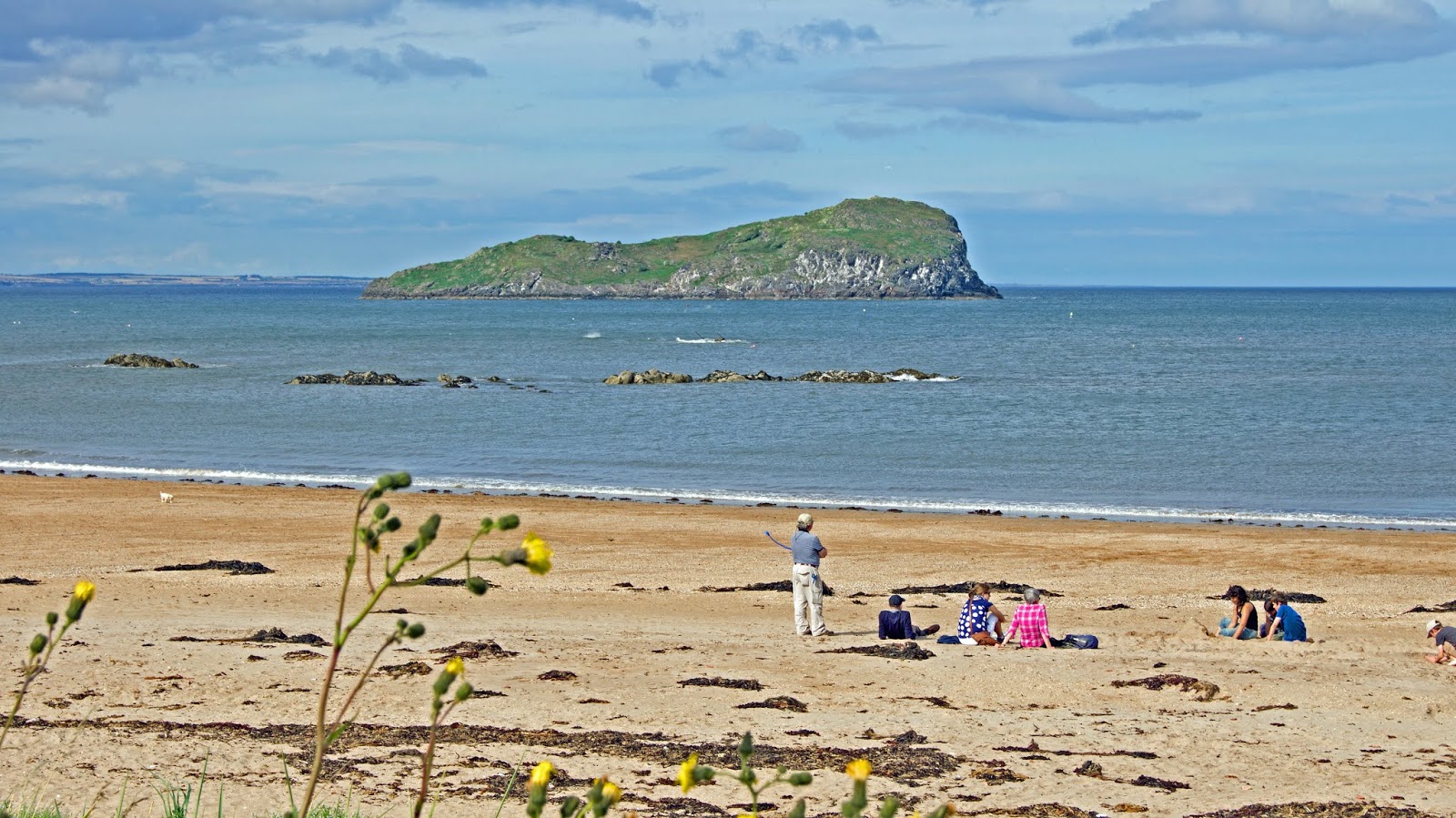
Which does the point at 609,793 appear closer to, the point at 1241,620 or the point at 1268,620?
the point at 1241,620

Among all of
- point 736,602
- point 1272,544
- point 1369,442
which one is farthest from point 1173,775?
point 1369,442

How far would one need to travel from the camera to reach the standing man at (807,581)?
602 inches

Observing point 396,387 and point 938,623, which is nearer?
point 938,623

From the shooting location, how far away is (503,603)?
18078 millimetres

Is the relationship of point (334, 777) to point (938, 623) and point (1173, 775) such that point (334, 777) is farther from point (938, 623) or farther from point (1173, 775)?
point (938, 623)

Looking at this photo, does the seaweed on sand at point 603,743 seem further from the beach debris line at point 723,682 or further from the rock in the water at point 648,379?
Result: the rock in the water at point 648,379

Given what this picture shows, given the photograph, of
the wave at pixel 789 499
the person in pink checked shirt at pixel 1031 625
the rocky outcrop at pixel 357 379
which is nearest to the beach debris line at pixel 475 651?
the person in pink checked shirt at pixel 1031 625

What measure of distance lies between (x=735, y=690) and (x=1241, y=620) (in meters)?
6.62

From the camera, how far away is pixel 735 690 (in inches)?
489

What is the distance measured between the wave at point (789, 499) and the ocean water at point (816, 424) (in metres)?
0.14

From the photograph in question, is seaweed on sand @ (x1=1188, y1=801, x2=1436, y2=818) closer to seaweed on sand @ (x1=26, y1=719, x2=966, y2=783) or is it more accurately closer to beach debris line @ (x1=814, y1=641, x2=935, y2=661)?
seaweed on sand @ (x1=26, y1=719, x2=966, y2=783)

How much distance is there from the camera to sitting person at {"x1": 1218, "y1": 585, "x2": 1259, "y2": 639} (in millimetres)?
15734

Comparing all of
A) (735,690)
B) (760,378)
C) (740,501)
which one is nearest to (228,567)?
(735,690)

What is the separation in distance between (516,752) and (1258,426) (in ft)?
134
